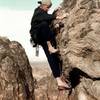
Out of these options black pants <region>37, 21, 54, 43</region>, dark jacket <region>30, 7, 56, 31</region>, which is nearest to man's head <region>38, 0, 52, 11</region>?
dark jacket <region>30, 7, 56, 31</region>

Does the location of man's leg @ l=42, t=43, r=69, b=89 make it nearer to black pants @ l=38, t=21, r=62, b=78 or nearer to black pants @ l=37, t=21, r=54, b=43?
black pants @ l=38, t=21, r=62, b=78

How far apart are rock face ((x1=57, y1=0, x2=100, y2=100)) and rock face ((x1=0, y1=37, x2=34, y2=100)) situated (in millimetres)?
18574

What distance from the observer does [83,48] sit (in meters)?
17.0

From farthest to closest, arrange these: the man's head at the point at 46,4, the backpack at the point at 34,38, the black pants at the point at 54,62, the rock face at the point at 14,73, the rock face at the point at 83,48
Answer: the rock face at the point at 14,73
the black pants at the point at 54,62
the backpack at the point at 34,38
the man's head at the point at 46,4
the rock face at the point at 83,48

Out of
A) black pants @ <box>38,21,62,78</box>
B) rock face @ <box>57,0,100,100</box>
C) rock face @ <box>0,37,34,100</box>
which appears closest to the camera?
rock face @ <box>57,0,100,100</box>

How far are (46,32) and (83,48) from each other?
5.74ft

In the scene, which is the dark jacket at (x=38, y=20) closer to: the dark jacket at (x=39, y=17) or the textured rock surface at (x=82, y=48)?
the dark jacket at (x=39, y=17)

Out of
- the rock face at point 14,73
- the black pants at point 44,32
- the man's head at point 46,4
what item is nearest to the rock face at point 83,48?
the black pants at point 44,32

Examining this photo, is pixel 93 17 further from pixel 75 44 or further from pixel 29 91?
pixel 29 91

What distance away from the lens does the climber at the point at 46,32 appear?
1706 centimetres

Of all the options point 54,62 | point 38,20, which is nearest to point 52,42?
point 54,62

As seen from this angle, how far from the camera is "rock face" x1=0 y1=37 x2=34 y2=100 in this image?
118ft

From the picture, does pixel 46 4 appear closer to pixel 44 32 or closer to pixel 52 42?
pixel 44 32

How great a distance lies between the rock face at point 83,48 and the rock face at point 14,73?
60.9 ft
